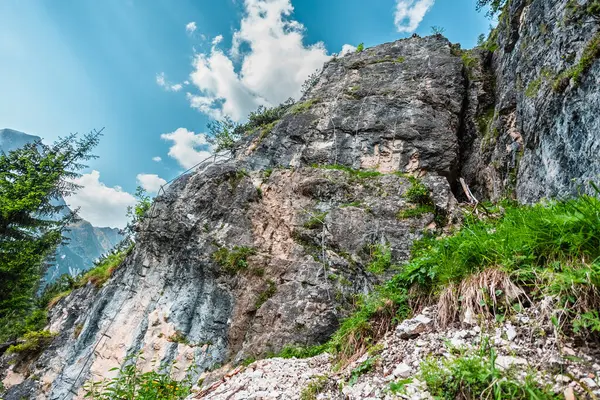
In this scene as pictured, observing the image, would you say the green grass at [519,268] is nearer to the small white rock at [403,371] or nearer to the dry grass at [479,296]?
the dry grass at [479,296]

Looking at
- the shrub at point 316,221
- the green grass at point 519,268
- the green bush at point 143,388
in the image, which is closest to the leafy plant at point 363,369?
the green grass at point 519,268

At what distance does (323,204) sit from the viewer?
1005cm

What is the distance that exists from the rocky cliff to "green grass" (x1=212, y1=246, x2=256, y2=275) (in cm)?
4

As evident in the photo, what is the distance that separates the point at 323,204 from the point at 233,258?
340 centimetres

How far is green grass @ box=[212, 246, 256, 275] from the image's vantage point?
28.3ft

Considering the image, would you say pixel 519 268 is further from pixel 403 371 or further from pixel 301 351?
pixel 301 351

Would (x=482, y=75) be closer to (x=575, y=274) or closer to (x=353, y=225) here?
(x=353, y=225)

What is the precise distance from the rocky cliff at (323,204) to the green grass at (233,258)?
4 cm

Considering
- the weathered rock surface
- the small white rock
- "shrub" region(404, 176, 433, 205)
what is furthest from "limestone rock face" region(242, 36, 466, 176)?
the small white rock

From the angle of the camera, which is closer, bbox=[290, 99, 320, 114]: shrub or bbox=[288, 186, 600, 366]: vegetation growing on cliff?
bbox=[288, 186, 600, 366]: vegetation growing on cliff

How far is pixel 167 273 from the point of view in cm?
932

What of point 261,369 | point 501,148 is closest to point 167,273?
point 261,369

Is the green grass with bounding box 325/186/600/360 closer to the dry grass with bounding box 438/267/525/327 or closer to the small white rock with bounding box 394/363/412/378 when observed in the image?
the dry grass with bounding box 438/267/525/327

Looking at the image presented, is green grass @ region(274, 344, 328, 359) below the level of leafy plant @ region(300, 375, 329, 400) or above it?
above
